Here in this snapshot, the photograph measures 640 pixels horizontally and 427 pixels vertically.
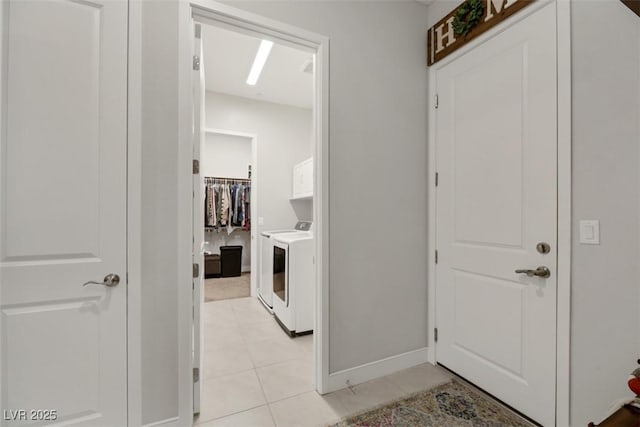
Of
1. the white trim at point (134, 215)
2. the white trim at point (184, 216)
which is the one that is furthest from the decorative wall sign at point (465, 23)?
the white trim at point (134, 215)

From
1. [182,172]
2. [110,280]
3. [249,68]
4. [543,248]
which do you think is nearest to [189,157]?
[182,172]

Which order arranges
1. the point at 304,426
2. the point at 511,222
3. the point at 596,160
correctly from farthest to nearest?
the point at 511,222, the point at 304,426, the point at 596,160

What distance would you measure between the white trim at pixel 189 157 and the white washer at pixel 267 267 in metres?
1.69

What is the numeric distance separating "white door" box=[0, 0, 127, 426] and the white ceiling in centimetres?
145

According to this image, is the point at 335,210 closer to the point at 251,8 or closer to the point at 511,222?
the point at 511,222

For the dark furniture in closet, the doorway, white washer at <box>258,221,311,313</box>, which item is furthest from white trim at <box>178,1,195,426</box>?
the dark furniture in closet

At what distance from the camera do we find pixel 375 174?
2.07m

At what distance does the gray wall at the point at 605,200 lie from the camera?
1.25 m

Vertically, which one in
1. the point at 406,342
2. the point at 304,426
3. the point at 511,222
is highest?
the point at 511,222

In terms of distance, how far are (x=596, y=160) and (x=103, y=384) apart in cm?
272

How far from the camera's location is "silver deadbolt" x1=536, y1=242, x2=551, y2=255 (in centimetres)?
152

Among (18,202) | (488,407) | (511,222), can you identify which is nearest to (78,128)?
(18,202)

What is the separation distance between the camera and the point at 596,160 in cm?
135

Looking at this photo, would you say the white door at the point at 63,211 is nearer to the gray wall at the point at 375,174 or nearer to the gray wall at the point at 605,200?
the gray wall at the point at 375,174
